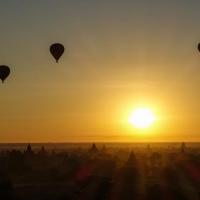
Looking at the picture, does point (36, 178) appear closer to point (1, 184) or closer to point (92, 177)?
point (92, 177)

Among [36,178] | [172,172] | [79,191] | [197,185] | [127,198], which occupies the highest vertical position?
[172,172]

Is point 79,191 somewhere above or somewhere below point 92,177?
below

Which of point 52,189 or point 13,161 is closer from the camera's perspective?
point 52,189

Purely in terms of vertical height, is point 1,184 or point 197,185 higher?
point 197,185

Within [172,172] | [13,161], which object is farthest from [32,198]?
[13,161]

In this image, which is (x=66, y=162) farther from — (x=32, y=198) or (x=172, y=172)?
(x=32, y=198)

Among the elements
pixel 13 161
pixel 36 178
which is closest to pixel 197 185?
pixel 36 178

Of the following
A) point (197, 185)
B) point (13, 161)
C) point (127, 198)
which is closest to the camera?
point (127, 198)

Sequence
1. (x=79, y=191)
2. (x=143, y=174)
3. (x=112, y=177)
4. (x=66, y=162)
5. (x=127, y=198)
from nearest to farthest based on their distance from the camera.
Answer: (x=127, y=198) → (x=79, y=191) → (x=112, y=177) → (x=143, y=174) → (x=66, y=162)

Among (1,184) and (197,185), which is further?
(197,185)
